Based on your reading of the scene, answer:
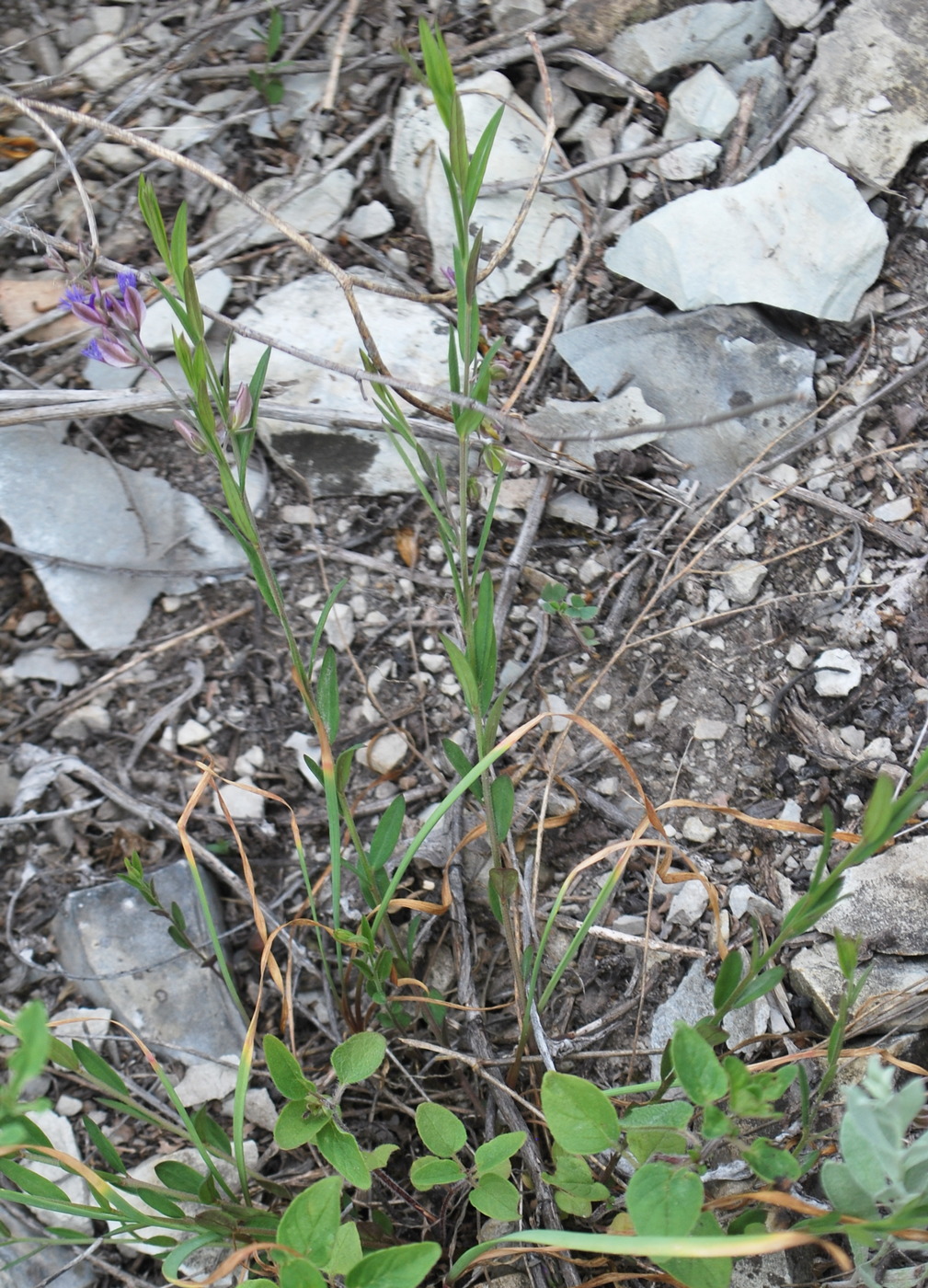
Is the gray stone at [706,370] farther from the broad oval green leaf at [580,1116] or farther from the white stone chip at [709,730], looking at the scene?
the broad oval green leaf at [580,1116]

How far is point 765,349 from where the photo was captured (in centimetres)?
187

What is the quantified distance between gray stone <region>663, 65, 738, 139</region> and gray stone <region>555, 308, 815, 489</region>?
0.43 metres

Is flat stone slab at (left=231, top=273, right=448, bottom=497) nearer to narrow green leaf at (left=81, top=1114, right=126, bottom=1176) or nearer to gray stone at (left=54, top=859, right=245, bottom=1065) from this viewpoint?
gray stone at (left=54, top=859, right=245, bottom=1065)

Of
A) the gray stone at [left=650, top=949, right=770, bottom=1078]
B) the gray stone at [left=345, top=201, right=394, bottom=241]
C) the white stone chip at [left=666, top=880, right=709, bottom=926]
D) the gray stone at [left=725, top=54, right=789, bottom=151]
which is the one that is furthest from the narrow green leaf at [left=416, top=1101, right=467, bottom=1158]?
the gray stone at [left=725, top=54, right=789, bottom=151]

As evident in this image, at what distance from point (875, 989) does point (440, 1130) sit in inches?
25.7

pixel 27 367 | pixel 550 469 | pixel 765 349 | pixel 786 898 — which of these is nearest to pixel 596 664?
pixel 550 469

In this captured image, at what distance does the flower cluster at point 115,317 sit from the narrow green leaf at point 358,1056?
32.7 inches

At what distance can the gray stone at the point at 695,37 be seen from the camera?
2.04 meters

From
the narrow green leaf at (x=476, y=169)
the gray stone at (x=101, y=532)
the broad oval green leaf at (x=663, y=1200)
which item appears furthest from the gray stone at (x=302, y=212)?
the broad oval green leaf at (x=663, y=1200)

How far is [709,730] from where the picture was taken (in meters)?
1.65

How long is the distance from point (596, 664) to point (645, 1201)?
0.98 meters

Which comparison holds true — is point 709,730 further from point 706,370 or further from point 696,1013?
point 706,370

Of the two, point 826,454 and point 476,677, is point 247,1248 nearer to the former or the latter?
point 476,677

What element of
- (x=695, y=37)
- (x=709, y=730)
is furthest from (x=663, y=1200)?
(x=695, y=37)
